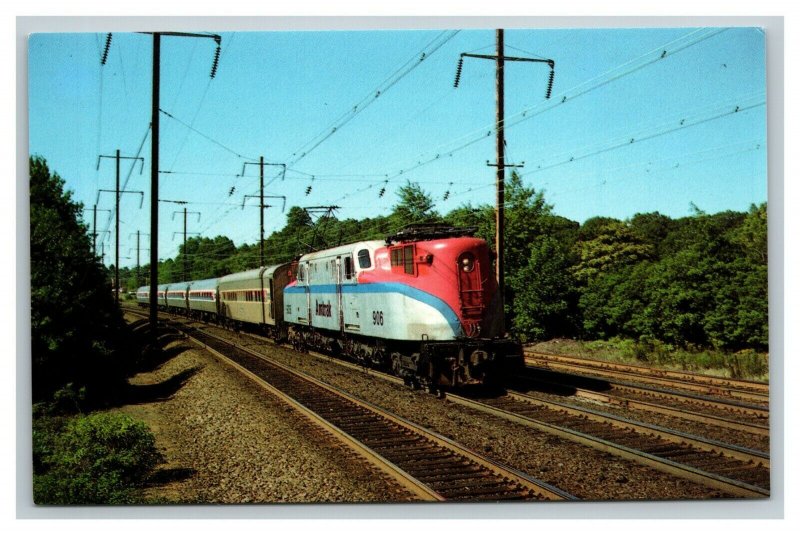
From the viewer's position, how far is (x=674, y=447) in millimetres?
8680

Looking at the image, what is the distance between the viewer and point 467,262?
472 inches

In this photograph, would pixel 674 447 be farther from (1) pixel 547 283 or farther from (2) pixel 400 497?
(1) pixel 547 283

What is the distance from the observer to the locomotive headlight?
39.1 feet

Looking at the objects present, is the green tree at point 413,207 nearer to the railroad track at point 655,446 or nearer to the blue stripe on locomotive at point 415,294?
the blue stripe on locomotive at point 415,294

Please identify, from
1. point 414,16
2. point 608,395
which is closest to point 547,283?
point 608,395

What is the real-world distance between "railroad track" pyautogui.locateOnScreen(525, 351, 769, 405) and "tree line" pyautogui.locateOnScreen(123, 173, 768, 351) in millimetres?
720

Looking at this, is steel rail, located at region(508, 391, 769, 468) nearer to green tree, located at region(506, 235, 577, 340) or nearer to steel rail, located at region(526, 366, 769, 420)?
steel rail, located at region(526, 366, 769, 420)

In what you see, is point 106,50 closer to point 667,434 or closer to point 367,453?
point 367,453

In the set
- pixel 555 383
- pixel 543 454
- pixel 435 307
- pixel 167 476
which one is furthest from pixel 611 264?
pixel 167 476

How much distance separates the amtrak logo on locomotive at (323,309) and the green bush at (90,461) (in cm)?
843

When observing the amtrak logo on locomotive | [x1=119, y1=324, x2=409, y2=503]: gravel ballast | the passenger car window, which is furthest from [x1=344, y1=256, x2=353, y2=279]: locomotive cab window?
[x1=119, y1=324, x2=409, y2=503]: gravel ballast

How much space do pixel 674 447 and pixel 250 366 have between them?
10318 millimetres

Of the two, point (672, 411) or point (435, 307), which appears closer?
point (672, 411)

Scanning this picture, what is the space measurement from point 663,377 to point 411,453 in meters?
7.09
